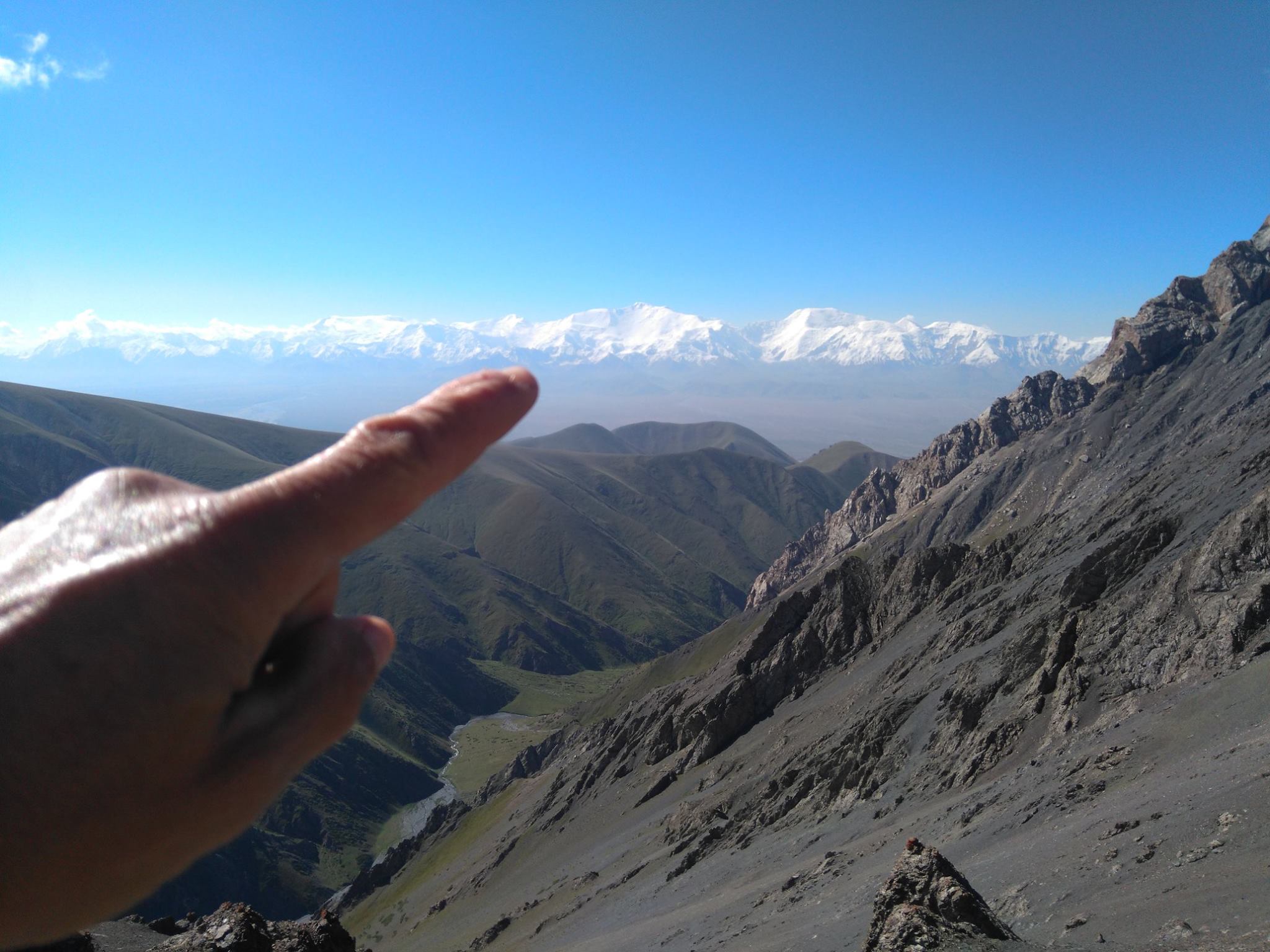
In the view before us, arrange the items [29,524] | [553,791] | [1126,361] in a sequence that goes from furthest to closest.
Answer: [1126,361], [553,791], [29,524]

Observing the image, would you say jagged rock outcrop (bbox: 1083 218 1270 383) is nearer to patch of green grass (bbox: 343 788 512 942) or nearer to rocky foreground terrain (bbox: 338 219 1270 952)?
rocky foreground terrain (bbox: 338 219 1270 952)

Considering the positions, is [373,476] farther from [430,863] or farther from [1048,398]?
[1048,398]

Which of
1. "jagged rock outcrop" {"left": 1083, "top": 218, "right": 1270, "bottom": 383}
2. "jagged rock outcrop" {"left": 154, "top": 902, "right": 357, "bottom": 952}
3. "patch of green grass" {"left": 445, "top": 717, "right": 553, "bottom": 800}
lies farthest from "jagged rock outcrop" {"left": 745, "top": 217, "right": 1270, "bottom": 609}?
"jagged rock outcrop" {"left": 154, "top": 902, "right": 357, "bottom": 952}

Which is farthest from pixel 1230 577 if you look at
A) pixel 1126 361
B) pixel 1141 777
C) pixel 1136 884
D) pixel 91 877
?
pixel 1126 361

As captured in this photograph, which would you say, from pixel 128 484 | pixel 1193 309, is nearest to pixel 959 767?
pixel 128 484

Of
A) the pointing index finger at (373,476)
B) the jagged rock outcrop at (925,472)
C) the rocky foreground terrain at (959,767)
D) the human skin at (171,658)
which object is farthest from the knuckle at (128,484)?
the jagged rock outcrop at (925,472)

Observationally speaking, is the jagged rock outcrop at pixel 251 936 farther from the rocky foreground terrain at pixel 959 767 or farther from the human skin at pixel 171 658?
the human skin at pixel 171 658

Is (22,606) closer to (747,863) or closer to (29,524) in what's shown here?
(29,524)
